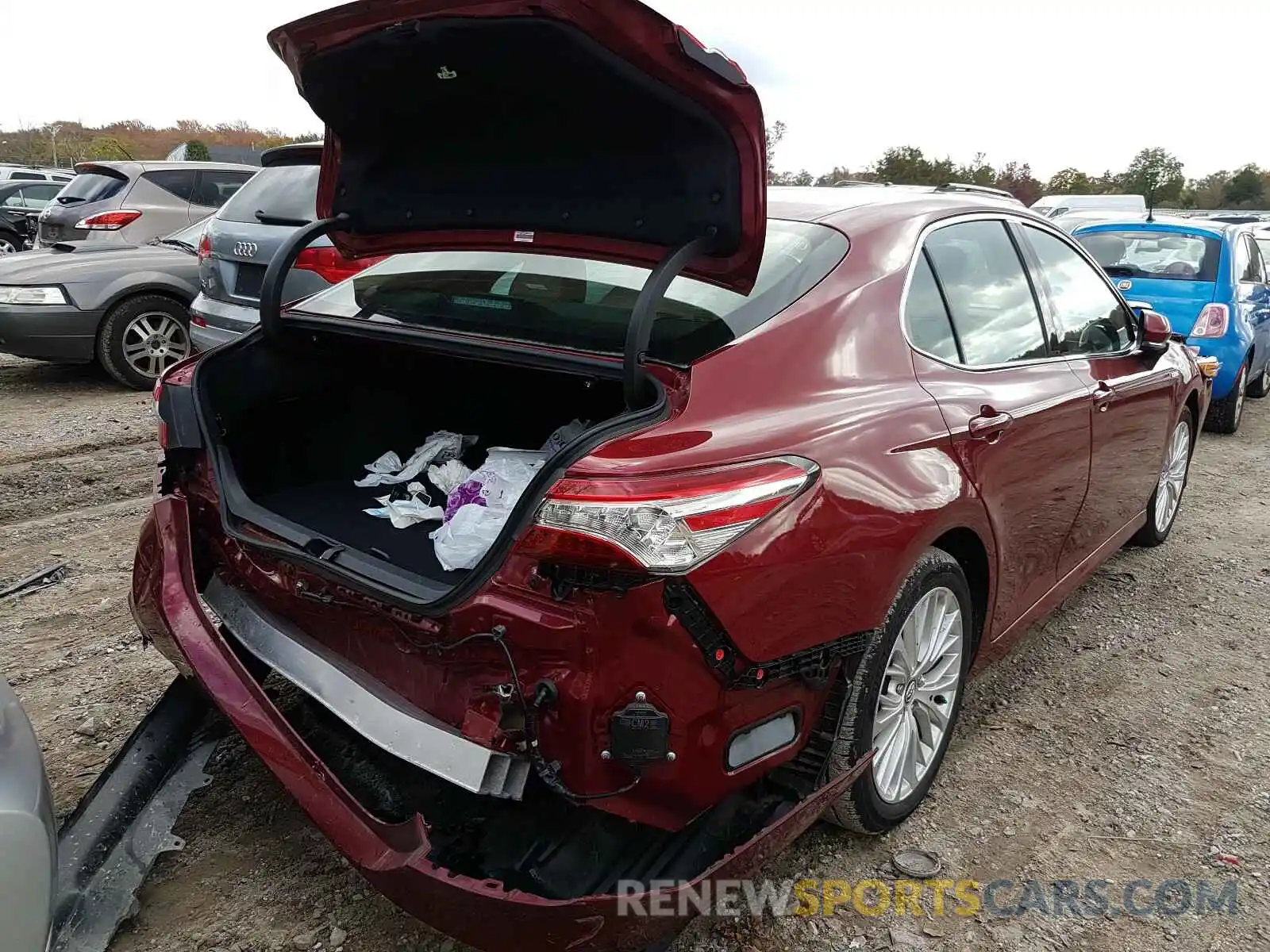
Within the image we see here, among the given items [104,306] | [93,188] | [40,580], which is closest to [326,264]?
[40,580]

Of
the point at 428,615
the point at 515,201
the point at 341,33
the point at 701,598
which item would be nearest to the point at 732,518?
the point at 701,598

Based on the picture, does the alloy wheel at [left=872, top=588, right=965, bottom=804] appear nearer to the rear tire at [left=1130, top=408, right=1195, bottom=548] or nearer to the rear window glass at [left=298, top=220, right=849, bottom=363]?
the rear window glass at [left=298, top=220, right=849, bottom=363]

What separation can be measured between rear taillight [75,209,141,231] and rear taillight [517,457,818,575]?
8.61m

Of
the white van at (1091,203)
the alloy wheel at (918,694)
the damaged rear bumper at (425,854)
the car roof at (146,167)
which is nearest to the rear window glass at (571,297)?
the alloy wheel at (918,694)

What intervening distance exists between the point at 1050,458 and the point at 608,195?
1.58 metres

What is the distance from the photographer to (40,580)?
383 centimetres

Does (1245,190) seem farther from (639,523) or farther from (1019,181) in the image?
(639,523)

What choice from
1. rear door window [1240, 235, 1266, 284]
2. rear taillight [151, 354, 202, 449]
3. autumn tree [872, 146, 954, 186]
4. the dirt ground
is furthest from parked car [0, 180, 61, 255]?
autumn tree [872, 146, 954, 186]

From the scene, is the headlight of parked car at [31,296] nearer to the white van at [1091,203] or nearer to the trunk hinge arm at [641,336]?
the trunk hinge arm at [641,336]

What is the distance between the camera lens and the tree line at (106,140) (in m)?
62.3

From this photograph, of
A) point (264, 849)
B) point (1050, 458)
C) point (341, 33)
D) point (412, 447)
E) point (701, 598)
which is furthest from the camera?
point (412, 447)

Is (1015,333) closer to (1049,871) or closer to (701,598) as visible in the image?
(1049,871)

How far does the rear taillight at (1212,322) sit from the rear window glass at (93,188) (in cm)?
942

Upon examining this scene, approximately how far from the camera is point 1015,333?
9.53 ft
